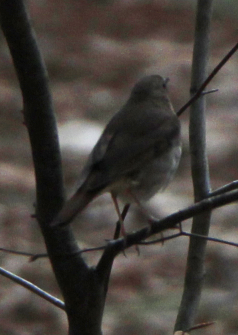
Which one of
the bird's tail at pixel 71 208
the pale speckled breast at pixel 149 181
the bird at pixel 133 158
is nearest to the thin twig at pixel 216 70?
the bird's tail at pixel 71 208

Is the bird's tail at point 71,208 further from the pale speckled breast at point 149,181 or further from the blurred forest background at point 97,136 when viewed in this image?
the blurred forest background at point 97,136

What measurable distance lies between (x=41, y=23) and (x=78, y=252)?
719 centimetres

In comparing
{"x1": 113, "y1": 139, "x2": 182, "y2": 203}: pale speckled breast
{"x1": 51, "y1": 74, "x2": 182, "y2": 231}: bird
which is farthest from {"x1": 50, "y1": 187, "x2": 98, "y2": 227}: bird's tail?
{"x1": 113, "y1": 139, "x2": 182, "y2": 203}: pale speckled breast

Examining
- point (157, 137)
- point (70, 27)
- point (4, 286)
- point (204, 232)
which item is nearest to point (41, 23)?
point (70, 27)

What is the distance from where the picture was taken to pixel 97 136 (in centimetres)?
675

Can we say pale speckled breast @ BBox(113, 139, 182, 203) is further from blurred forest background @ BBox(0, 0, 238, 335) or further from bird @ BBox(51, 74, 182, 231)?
blurred forest background @ BBox(0, 0, 238, 335)

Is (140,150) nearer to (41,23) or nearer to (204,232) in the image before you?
(204,232)

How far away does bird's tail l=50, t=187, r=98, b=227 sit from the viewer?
2.42m

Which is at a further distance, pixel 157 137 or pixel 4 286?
pixel 4 286

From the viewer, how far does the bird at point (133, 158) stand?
309 centimetres

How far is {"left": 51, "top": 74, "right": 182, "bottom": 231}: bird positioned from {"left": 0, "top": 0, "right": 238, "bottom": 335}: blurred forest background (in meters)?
1.76

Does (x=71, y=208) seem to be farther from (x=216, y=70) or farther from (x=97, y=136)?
(x=97, y=136)

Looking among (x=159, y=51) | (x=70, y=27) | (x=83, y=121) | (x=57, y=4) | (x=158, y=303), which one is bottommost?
(x=158, y=303)

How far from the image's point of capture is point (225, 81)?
7.95 metres
